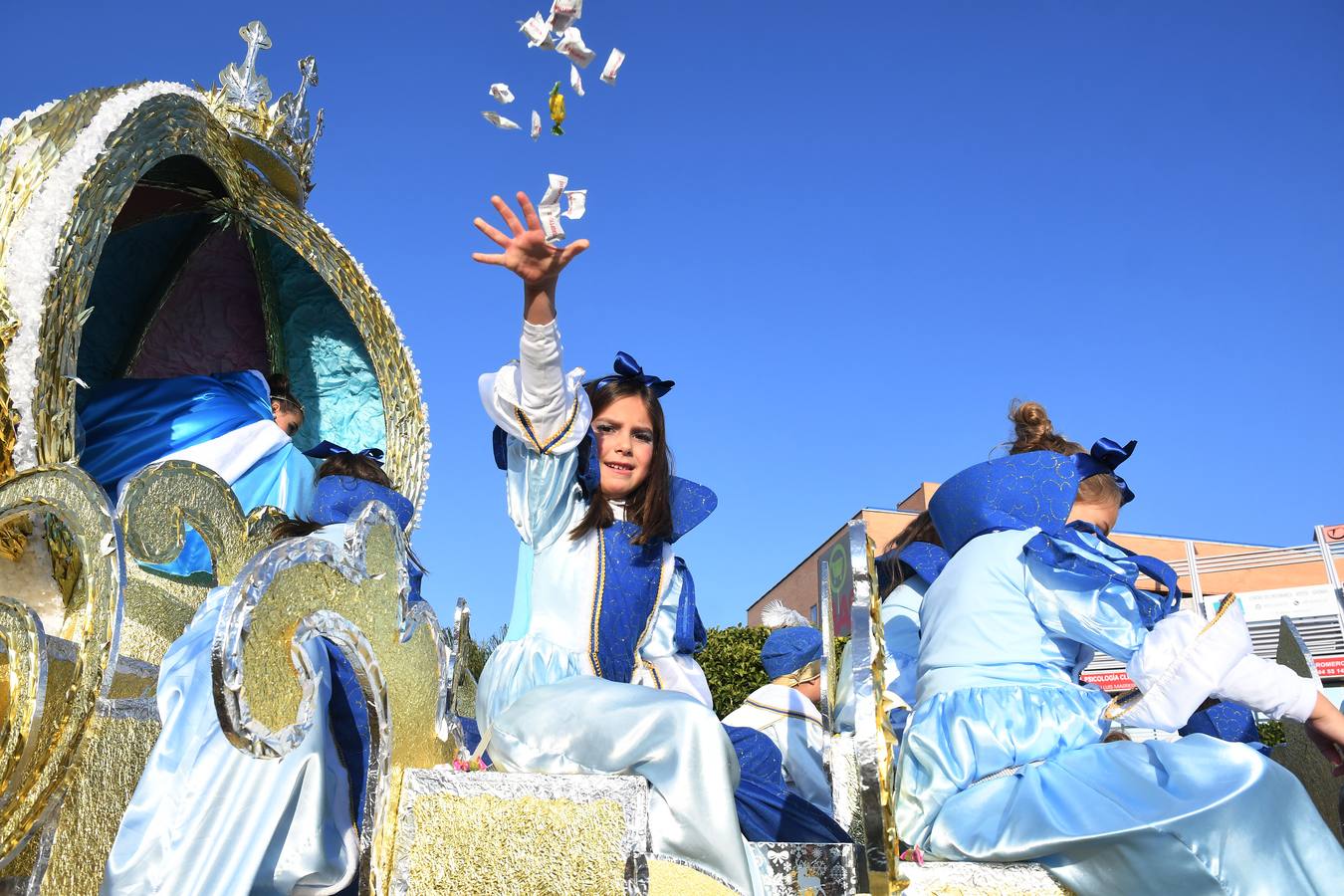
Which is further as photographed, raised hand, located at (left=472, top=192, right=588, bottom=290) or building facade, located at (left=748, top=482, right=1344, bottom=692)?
building facade, located at (left=748, top=482, right=1344, bottom=692)

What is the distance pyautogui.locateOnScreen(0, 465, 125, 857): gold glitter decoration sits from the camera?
6.86ft

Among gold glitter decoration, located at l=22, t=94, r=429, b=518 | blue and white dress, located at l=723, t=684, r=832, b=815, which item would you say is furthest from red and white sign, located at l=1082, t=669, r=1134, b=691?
gold glitter decoration, located at l=22, t=94, r=429, b=518

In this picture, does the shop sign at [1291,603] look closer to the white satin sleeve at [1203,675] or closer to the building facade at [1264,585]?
the building facade at [1264,585]

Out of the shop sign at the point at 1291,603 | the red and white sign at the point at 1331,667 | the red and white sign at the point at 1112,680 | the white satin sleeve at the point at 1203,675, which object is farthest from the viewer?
the shop sign at the point at 1291,603

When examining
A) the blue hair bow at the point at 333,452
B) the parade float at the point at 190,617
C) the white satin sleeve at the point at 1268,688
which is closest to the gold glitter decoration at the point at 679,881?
the parade float at the point at 190,617

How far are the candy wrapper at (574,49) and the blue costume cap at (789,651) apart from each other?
339 centimetres

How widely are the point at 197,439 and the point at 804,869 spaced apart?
8.41ft

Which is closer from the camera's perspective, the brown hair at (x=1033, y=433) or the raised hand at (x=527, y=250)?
the raised hand at (x=527, y=250)

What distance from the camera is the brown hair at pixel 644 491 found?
2.71 metres

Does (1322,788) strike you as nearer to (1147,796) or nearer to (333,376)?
(1147,796)

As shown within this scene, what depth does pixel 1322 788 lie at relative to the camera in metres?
2.47

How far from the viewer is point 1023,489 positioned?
2.47 meters

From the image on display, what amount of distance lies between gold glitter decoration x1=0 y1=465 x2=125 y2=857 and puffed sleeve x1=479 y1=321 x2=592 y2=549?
3.09ft

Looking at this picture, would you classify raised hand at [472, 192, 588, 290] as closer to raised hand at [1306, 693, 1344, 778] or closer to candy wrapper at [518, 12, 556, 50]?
candy wrapper at [518, 12, 556, 50]
